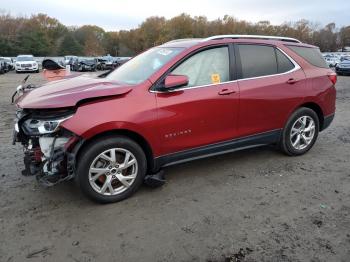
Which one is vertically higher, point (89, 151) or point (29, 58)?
point (29, 58)

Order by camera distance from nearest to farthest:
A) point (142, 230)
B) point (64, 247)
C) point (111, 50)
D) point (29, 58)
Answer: point (64, 247) → point (142, 230) → point (29, 58) → point (111, 50)

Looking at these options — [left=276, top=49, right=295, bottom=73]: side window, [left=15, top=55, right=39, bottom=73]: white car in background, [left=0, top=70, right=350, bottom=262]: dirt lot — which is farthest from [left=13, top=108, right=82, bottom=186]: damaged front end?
[left=15, top=55, right=39, bottom=73]: white car in background

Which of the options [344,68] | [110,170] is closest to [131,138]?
[110,170]

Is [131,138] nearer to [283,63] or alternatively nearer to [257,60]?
[257,60]

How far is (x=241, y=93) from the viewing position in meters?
4.65

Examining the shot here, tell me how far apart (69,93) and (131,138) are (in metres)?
0.85

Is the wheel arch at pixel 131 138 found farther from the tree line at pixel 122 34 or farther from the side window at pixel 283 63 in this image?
the tree line at pixel 122 34

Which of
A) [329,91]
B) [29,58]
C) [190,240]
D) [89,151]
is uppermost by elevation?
[29,58]

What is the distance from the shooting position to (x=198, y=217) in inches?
145

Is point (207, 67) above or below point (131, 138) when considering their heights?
above

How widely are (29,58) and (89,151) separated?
3429 cm

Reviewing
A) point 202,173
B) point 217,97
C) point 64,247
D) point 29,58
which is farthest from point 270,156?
point 29,58

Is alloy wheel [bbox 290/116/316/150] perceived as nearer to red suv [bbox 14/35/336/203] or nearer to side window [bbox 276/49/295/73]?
red suv [bbox 14/35/336/203]

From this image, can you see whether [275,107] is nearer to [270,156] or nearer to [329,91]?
[270,156]
